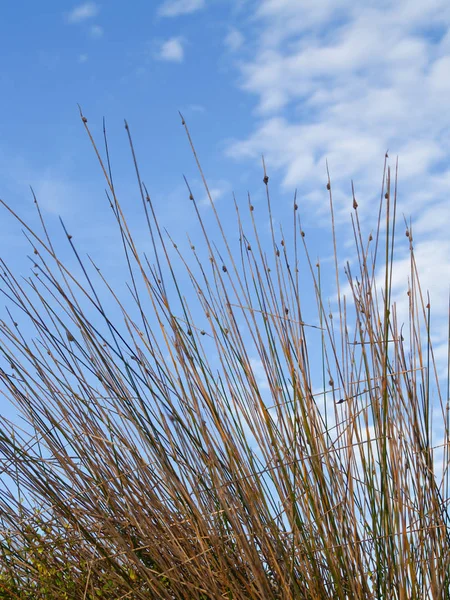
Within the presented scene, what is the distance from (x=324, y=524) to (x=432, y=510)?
310 mm

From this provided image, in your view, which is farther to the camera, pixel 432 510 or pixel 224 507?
pixel 432 510

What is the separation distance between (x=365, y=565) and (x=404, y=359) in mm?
557

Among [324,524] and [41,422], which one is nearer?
[324,524]

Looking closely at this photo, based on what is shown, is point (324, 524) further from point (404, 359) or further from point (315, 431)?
point (404, 359)

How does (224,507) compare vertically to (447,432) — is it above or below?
below

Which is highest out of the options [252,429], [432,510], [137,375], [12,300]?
[12,300]

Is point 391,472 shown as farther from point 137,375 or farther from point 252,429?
point 137,375

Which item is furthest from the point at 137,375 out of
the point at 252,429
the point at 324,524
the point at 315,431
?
the point at 324,524

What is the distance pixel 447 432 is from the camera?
6.28 feet

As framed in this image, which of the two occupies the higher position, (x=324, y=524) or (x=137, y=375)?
(x=137, y=375)

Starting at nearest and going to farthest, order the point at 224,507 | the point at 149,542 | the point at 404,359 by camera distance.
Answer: the point at 224,507 < the point at 149,542 < the point at 404,359

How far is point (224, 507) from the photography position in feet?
5.36

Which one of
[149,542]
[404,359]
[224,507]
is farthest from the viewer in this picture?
[404,359]

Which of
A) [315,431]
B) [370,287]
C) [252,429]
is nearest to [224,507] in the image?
[252,429]
